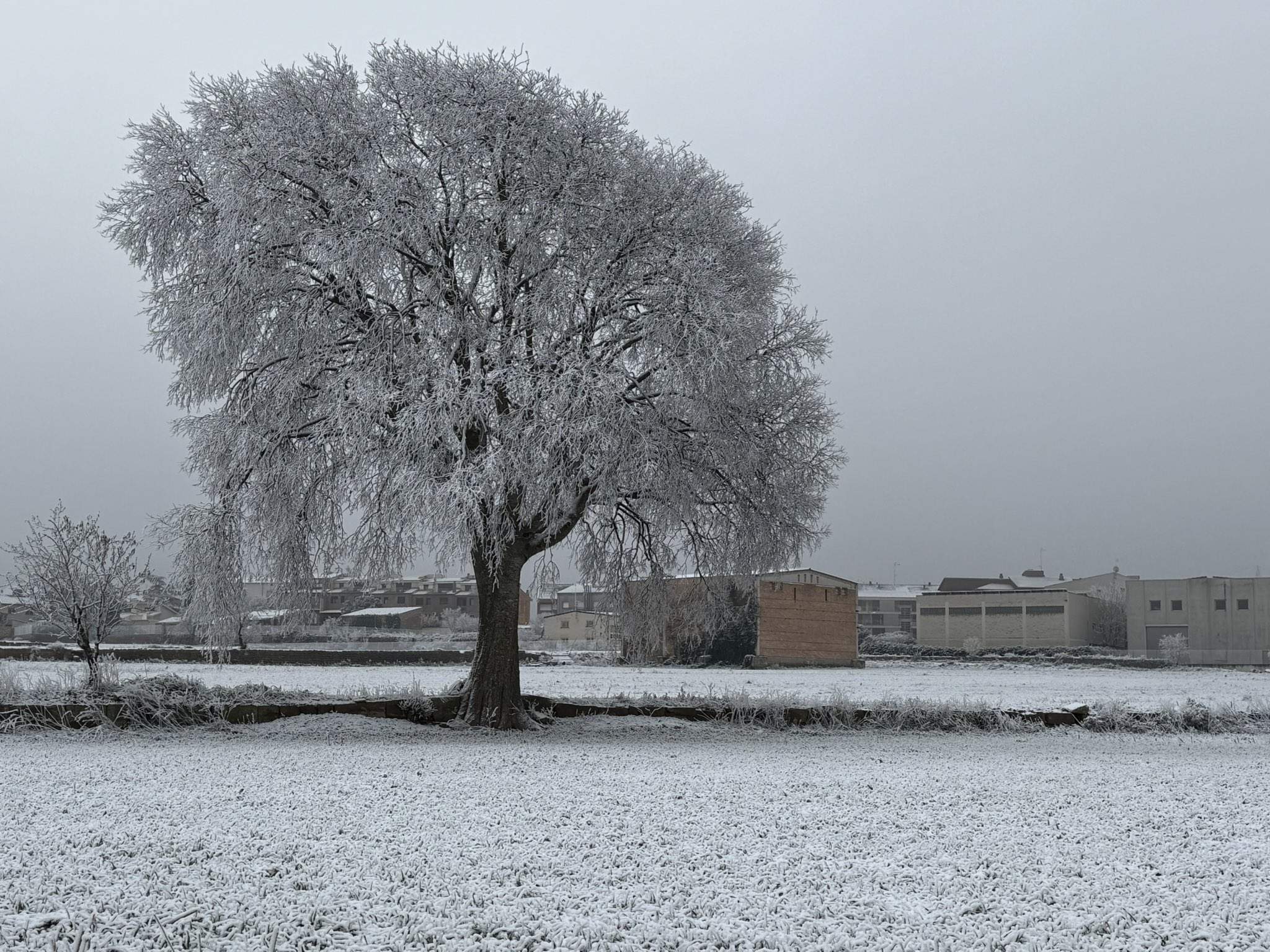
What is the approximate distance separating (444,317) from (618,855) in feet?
27.1

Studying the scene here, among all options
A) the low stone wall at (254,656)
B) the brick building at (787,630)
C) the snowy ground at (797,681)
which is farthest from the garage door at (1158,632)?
the low stone wall at (254,656)

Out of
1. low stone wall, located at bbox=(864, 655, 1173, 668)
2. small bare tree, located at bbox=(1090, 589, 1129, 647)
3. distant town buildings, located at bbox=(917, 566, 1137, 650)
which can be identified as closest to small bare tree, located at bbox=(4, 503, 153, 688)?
low stone wall, located at bbox=(864, 655, 1173, 668)

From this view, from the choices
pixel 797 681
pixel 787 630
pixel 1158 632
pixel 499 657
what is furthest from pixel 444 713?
pixel 1158 632

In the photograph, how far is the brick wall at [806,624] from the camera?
37.5 meters

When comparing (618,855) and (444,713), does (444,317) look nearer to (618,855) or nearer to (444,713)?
(444,713)

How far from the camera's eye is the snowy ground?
21203 millimetres

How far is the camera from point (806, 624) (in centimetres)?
3909

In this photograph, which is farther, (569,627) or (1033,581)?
(1033,581)

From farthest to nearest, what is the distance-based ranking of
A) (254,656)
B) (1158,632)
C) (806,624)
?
(1158,632) → (806,624) → (254,656)

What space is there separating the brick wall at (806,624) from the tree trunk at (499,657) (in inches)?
911

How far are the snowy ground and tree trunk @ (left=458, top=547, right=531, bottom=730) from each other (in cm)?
250

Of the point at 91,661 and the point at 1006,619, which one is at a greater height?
the point at 91,661

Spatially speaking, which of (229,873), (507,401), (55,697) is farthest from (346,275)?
(229,873)

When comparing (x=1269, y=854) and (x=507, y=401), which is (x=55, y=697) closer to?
(x=507, y=401)
